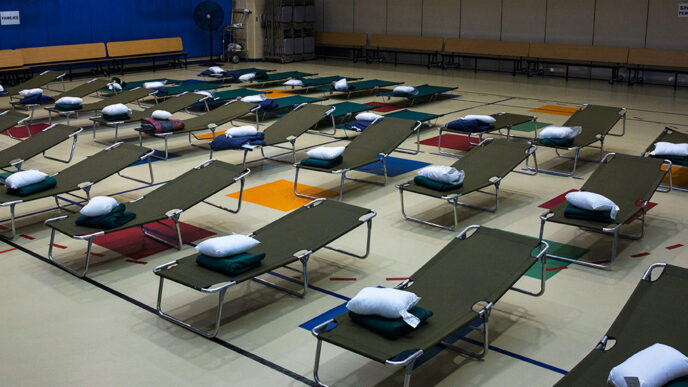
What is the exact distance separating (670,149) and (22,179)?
6389mm

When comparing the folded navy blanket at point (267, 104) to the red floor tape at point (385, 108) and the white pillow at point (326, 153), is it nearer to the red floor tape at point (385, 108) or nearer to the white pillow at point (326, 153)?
the red floor tape at point (385, 108)

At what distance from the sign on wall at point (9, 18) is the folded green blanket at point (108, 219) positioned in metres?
12.2

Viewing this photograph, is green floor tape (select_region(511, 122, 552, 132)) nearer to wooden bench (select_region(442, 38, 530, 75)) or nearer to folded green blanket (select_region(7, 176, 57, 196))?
wooden bench (select_region(442, 38, 530, 75))

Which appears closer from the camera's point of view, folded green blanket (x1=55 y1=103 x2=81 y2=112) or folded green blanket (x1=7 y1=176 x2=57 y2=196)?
folded green blanket (x1=7 y1=176 x2=57 y2=196)

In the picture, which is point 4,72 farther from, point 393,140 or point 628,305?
point 628,305

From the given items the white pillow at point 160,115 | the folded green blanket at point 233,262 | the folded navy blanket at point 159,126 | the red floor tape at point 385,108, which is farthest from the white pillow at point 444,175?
the red floor tape at point 385,108

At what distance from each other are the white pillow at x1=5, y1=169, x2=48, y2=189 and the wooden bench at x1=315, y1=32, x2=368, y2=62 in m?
14.2

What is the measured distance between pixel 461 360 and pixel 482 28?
1486 centimetres

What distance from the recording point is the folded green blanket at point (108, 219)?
5109 millimetres

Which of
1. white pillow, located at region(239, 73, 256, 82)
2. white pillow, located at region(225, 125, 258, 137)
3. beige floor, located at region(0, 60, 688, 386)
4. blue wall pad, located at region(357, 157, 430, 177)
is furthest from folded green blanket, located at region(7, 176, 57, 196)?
white pillow, located at region(239, 73, 256, 82)

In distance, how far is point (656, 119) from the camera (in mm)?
11195

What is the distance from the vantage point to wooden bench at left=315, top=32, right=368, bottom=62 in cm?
1941

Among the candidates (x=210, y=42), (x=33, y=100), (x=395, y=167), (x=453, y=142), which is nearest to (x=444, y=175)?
(x=395, y=167)

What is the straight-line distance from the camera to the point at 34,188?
236 inches
